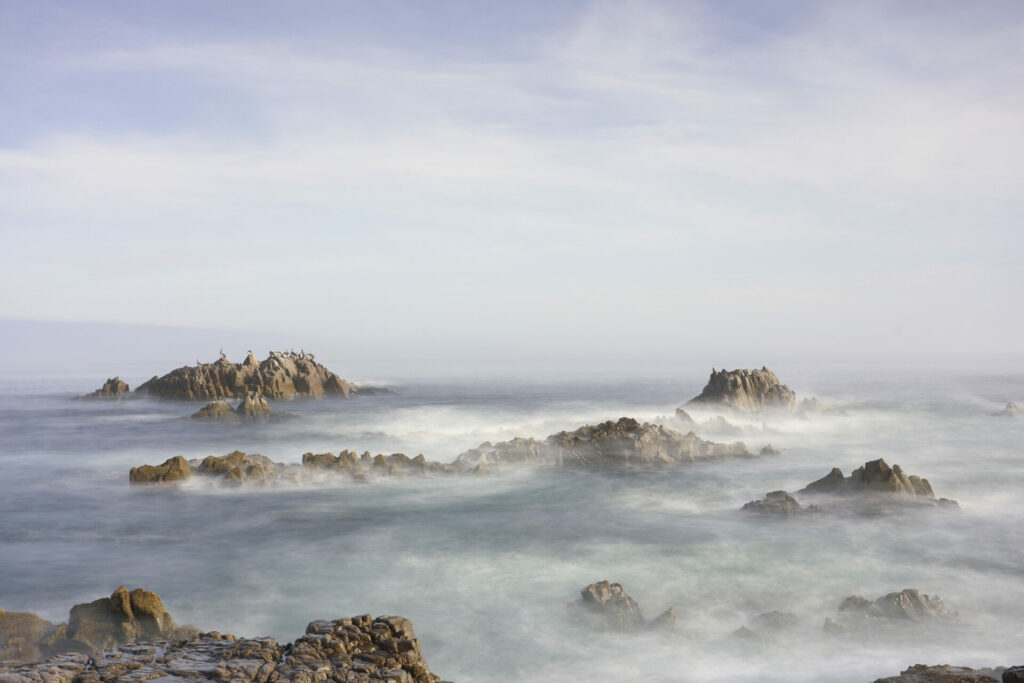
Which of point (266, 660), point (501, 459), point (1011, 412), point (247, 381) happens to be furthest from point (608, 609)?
point (247, 381)

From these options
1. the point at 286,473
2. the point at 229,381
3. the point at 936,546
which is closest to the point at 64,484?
the point at 286,473

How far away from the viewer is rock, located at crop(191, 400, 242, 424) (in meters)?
43.0

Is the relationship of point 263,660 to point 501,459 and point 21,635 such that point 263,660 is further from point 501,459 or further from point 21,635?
point 501,459

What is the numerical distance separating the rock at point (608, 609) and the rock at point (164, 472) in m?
16.2

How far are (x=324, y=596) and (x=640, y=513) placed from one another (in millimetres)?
9462

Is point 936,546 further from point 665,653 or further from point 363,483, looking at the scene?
point 363,483

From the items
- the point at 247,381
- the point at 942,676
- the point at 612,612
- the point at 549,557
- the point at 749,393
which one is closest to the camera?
the point at 942,676

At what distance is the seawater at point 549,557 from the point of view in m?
11.3

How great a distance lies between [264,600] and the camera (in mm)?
13531

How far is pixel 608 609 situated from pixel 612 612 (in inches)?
3.5

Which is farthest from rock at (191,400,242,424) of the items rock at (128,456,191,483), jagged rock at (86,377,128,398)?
jagged rock at (86,377,128,398)

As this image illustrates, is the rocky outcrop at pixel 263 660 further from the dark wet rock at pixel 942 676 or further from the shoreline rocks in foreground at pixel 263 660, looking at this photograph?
the dark wet rock at pixel 942 676

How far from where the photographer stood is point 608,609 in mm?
12117

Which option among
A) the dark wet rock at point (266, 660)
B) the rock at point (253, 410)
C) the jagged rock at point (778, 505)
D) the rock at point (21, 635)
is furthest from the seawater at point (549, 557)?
the rock at point (253, 410)
